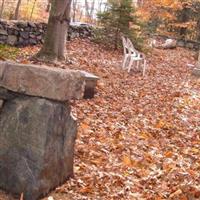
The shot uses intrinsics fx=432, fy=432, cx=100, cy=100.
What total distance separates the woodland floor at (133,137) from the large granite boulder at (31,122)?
0.28m

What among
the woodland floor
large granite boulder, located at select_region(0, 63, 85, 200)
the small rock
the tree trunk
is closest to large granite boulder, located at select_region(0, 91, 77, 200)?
large granite boulder, located at select_region(0, 63, 85, 200)

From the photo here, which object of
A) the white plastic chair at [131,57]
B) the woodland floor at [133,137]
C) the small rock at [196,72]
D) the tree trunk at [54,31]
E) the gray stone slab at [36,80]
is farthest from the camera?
the small rock at [196,72]

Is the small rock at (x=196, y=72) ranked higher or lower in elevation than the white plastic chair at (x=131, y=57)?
lower

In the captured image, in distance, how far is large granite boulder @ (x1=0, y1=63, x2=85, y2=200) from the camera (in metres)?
4.11

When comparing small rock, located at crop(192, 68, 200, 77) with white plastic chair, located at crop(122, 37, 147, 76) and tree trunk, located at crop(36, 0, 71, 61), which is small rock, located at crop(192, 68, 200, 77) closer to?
white plastic chair, located at crop(122, 37, 147, 76)

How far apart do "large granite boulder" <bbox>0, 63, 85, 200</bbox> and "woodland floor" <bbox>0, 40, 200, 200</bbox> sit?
28cm

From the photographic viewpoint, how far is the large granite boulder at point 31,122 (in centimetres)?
411

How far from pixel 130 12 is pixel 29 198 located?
11.2 metres

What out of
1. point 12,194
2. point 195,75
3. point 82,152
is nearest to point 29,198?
point 12,194

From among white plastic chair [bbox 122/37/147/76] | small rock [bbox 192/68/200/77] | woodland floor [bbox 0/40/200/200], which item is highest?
white plastic chair [bbox 122/37/147/76]

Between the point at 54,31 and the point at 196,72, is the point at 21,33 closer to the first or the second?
the point at 54,31

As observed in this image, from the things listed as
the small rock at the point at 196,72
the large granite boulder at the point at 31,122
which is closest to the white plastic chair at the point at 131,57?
the small rock at the point at 196,72

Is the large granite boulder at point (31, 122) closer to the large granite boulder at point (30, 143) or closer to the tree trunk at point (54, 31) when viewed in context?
the large granite boulder at point (30, 143)

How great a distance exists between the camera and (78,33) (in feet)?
48.1
